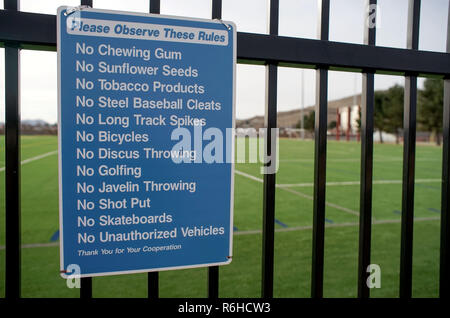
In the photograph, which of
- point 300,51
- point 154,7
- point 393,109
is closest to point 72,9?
point 154,7

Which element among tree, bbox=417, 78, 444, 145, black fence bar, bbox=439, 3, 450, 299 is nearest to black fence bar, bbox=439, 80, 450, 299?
black fence bar, bbox=439, 3, 450, 299

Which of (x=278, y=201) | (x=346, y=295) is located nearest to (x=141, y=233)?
(x=346, y=295)

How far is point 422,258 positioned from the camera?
4031mm

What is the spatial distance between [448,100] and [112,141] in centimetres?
177

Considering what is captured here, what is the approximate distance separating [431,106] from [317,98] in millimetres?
45802

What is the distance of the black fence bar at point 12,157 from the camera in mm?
1263

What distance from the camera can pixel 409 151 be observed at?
1.66 m

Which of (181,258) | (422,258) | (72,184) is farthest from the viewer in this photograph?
(422,258)

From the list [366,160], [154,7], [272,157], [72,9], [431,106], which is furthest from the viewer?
[431,106]

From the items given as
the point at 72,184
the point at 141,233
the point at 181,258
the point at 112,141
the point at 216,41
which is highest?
the point at 216,41

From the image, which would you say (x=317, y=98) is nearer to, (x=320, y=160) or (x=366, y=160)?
(x=320, y=160)

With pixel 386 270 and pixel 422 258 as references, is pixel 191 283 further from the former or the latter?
pixel 422 258

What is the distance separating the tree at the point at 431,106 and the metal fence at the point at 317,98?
44.1 metres

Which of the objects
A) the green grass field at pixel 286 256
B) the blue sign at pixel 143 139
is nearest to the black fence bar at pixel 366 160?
the blue sign at pixel 143 139
